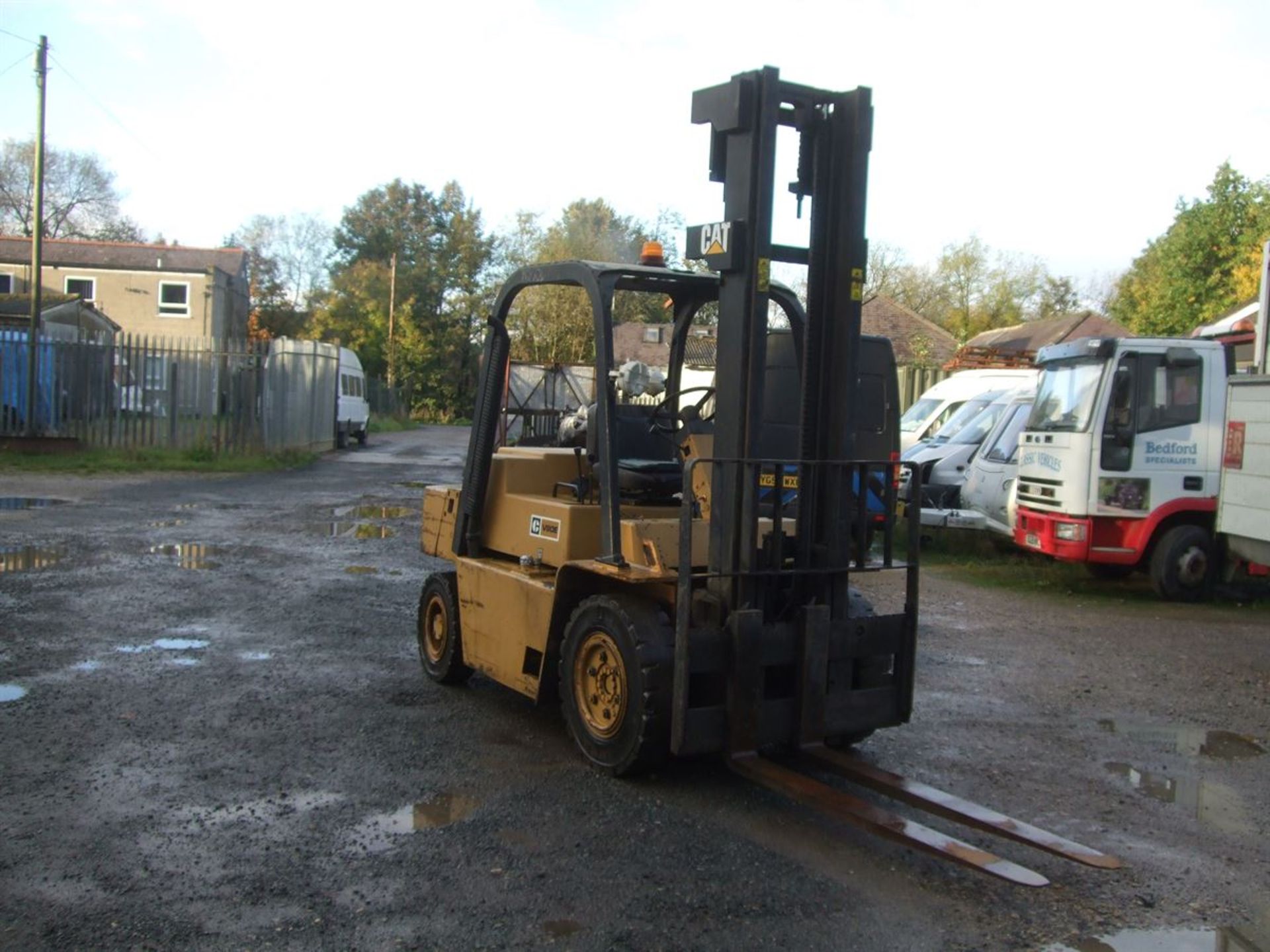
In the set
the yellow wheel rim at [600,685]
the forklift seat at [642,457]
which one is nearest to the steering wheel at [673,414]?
the forklift seat at [642,457]

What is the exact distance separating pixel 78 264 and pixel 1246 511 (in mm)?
45344

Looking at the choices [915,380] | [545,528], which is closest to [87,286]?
[915,380]

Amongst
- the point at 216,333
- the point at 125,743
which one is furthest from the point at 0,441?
the point at 216,333

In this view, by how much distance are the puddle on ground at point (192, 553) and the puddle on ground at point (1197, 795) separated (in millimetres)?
8654

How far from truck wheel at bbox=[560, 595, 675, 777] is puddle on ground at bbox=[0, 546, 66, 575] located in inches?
284

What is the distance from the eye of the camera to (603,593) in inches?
233

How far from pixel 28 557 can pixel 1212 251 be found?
39.1m

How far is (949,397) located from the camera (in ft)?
65.2

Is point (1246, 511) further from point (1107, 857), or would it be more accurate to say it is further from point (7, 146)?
point (7, 146)

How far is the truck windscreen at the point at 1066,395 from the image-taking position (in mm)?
11734

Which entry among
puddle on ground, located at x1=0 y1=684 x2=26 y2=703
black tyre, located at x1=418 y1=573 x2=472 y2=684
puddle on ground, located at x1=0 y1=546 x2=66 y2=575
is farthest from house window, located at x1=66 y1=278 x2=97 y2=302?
black tyre, located at x1=418 y1=573 x2=472 y2=684

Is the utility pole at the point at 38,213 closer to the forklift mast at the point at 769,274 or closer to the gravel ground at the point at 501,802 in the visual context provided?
the gravel ground at the point at 501,802

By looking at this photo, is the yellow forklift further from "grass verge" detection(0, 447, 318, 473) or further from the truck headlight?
"grass verge" detection(0, 447, 318, 473)

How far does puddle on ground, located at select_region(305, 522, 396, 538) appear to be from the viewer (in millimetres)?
14383
